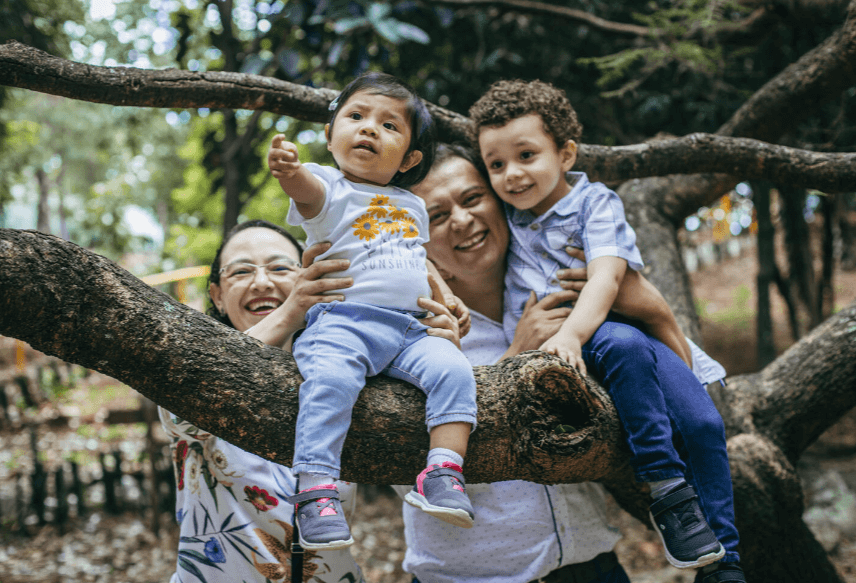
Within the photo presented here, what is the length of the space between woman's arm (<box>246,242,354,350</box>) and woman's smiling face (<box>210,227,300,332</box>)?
9.3 inches

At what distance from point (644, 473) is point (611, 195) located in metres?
0.93

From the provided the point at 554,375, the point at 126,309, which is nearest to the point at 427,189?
the point at 554,375

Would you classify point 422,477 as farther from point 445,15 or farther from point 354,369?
point 445,15

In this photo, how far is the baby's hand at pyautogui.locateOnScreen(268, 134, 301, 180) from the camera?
56.9 inches

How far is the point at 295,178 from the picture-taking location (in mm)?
1543

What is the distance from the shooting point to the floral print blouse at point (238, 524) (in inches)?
70.3

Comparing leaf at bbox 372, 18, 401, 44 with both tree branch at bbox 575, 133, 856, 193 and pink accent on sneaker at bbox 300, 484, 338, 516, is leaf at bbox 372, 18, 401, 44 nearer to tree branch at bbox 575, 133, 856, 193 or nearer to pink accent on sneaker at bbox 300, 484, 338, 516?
tree branch at bbox 575, 133, 856, 193

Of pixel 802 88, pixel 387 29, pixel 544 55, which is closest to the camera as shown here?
pixel 802 88

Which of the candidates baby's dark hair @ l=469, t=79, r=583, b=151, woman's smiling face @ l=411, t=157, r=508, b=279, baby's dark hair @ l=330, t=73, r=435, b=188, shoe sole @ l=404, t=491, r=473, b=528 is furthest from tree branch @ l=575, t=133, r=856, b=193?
shoe sole @ l=404, t=491, r=473, b=528

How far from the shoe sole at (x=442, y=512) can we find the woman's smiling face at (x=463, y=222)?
101 cm

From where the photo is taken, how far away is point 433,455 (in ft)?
4.83

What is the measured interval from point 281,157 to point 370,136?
321mm

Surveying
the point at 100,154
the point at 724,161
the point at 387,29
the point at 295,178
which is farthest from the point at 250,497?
the point at 100,154

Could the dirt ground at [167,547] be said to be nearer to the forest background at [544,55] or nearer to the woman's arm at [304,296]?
the forest background at [544,55]
